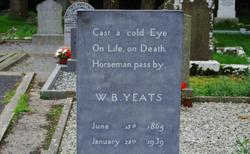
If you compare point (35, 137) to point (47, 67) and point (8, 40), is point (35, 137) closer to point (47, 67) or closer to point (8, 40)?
point (47, 67)

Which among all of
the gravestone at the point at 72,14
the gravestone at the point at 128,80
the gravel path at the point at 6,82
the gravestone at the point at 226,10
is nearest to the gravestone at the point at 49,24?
the gravestone at the point at 72,14

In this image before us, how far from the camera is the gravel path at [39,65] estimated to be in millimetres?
12084

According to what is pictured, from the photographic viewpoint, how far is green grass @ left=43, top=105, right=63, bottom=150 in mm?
6614

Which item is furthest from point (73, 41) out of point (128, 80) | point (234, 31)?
point (234, 31)

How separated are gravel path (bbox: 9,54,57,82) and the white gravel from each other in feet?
1.00

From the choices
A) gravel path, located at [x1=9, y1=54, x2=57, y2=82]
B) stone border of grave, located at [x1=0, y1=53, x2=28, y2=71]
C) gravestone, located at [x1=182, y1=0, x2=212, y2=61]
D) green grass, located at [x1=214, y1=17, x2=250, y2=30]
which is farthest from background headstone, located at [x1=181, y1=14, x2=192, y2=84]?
green grass, located at [x1=214, y1=17, x2=250, y2=30]

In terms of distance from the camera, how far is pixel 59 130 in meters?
7.00

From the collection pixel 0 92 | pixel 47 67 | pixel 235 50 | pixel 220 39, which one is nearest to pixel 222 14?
pixel 220 39

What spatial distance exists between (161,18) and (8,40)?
16.4 metres

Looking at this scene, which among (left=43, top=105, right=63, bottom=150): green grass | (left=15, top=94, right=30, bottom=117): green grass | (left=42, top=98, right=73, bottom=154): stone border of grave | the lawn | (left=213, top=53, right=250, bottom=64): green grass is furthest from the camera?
the lawn

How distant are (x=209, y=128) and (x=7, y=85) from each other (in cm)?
433

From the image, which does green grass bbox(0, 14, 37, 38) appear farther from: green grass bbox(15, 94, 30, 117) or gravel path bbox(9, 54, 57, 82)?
green grass bbox(15, 94, 30, 117)

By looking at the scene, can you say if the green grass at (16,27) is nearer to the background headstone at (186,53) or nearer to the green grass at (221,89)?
the green grass at (221,89)

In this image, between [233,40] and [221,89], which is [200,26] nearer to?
[221,89]
